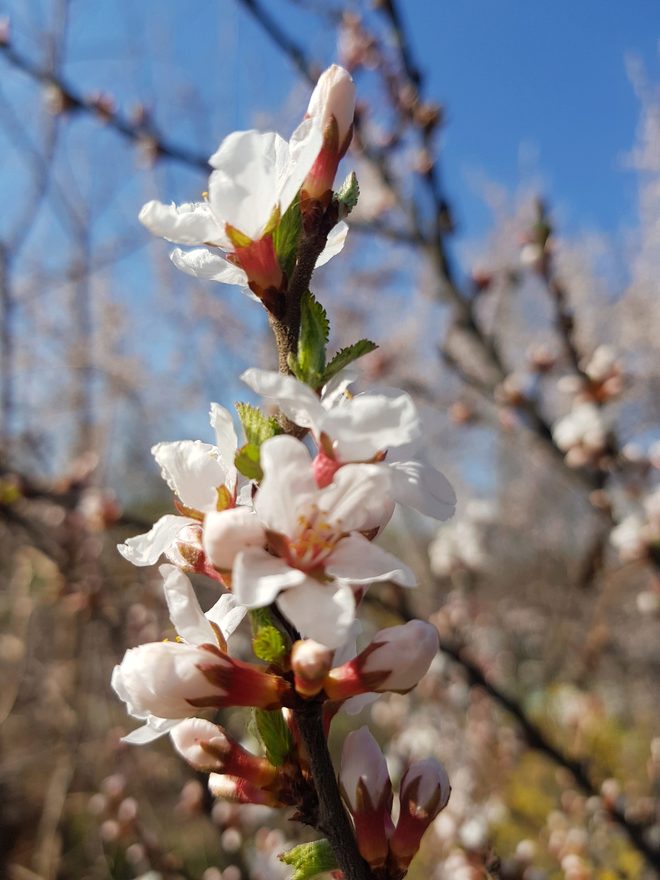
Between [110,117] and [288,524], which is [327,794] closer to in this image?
[288,524]

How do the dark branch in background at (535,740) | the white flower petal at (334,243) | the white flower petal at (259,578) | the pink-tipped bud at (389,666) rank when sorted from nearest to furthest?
the white flower petal at (259,578) → the pink-tipped bud at (389,666) → the white flower petal at (334,243) → the dark branch in background at (535,740)

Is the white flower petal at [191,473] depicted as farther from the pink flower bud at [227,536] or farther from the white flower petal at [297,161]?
the white flower petal at [297,161]

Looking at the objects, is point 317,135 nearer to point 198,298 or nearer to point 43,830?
point 43,830

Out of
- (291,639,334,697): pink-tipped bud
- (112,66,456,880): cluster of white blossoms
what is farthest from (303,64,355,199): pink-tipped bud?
(291,639,334,697): pink-tipped bud

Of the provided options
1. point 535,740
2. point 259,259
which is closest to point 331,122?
point 259,259

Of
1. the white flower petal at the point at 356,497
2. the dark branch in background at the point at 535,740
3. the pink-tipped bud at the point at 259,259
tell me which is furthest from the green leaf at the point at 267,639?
the dark branch in background at the point at 535,740
